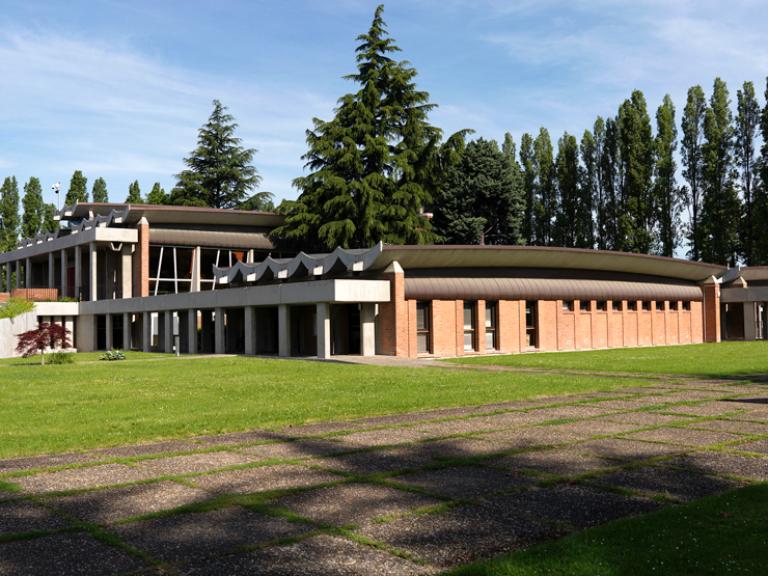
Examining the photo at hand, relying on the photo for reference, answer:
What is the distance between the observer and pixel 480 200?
239 feet

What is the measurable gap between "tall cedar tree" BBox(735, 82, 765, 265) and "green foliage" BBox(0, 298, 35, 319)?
194 ft

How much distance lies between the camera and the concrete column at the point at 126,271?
60.0m

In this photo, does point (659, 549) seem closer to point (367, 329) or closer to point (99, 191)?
point (367, 329)

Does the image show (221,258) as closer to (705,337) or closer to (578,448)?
(705,337)

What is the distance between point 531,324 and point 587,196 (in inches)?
1449

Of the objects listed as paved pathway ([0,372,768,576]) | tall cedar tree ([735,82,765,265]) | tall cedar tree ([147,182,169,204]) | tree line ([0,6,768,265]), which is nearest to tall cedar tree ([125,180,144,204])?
tall cedar tree ([147,182,169,204])

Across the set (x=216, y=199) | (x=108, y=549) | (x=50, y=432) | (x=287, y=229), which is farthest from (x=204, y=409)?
(x=216, y=199)

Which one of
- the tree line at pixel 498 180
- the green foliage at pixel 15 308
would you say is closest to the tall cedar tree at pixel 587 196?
the tree line at pixel 498 180

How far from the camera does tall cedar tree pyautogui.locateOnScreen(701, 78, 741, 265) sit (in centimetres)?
6925

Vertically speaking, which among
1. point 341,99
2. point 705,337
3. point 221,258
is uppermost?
point 341,99

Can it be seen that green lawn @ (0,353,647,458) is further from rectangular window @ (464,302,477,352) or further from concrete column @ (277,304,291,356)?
rectangular window @ (464,302,477,352)

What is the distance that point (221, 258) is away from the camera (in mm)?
62312

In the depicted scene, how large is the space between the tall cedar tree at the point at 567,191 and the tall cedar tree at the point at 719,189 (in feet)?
42.3

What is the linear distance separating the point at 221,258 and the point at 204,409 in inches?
1811
